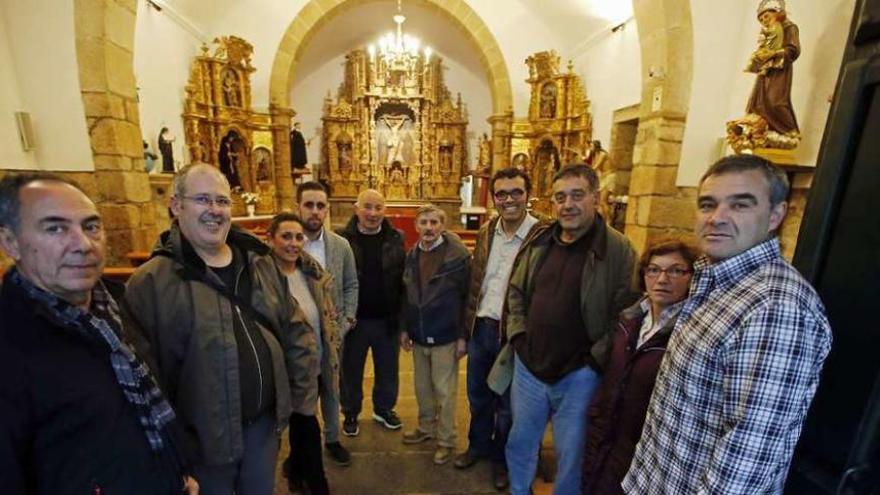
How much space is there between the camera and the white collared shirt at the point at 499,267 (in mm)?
1921

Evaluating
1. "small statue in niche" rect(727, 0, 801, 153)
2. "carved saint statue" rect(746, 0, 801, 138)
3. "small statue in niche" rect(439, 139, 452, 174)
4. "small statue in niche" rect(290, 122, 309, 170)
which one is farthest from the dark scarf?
"small statue in niche" rect(439, 139, 452, 174)

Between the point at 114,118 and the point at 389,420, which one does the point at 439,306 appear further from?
the point at 114,118

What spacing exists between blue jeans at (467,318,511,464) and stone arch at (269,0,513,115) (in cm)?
657

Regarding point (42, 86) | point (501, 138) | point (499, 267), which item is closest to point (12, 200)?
point (499, 267)

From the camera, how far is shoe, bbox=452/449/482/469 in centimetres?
208

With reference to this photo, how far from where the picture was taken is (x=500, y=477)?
1977 millimetres

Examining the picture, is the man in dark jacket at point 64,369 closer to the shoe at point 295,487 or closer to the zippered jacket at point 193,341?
the zippered jacket at point 193,341

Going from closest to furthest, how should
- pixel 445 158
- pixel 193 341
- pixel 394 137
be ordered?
pixel 193 341 < pixel 394 137 < pixel 445 158

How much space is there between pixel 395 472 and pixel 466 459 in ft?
1.32

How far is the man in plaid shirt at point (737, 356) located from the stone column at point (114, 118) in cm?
405

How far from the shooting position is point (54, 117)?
2943 mm

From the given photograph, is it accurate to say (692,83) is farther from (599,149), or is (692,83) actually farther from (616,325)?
(616,325)

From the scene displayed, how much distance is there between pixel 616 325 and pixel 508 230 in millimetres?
722

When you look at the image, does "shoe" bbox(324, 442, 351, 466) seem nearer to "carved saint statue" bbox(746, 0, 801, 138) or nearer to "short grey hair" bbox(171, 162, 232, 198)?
"short grey hair" bbox(171, 162, 232, 198)
